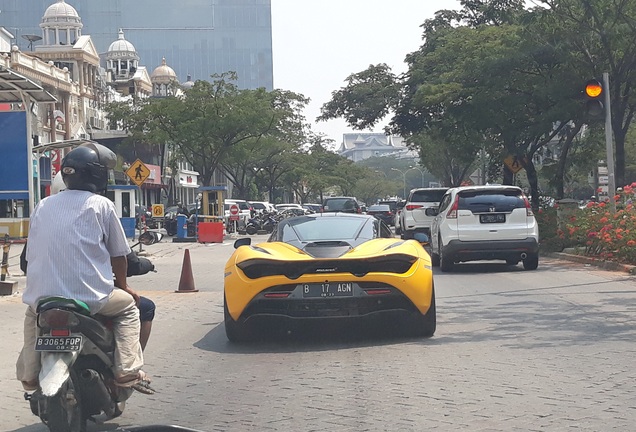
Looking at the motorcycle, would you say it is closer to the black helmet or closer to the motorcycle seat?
the motorcycle seat

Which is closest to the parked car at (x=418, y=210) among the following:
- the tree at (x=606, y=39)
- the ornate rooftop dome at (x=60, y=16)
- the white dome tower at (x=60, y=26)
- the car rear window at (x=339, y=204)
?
the tree at (x=606, y=39)

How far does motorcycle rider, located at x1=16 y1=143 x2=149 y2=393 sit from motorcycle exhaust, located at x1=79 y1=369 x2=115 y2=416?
0.12 m

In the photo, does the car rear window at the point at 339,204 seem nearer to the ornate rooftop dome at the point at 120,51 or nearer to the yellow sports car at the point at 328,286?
the yellow sports car at the point at 328,286

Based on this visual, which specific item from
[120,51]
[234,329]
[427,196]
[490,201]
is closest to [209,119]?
[427,196]

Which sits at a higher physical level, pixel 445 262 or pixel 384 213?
pixel 384 213

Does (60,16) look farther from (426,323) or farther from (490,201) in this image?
(426,323)

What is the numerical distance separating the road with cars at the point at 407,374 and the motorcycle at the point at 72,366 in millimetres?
748

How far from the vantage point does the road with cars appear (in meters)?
6.59

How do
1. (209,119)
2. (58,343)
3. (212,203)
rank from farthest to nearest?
(209,119) → (212,203) → (58,343)

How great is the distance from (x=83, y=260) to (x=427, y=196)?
84.8 ft

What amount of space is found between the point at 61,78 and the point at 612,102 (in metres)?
51.3

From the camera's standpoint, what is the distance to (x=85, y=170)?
20.0 ft

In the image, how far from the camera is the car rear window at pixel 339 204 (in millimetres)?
39812

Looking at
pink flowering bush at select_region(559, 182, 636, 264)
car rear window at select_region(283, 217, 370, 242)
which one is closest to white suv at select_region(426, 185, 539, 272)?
pink flowering bush at select_region(559, 182, 636, 264)
